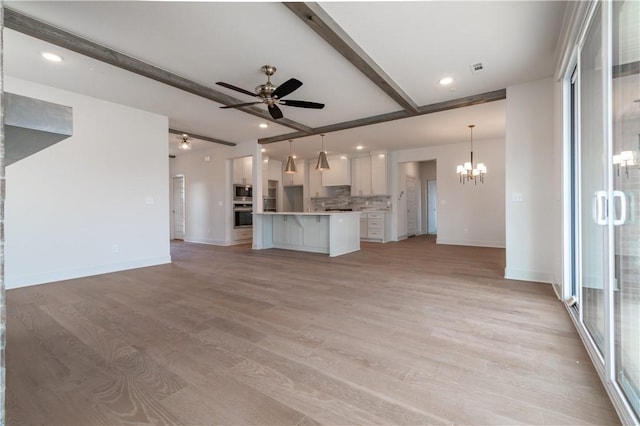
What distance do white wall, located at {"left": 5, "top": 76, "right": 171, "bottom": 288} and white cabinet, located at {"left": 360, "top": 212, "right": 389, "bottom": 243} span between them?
17.1 feet

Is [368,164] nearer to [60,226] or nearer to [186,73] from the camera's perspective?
[186,73]

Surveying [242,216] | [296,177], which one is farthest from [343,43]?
[296,177]

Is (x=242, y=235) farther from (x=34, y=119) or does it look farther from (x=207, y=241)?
(x=34, y=119)

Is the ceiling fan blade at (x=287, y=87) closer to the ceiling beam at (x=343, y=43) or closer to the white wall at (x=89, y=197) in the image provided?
the ceiling beam at (x=343, y=43)

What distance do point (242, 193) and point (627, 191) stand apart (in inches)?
296

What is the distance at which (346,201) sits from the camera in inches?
355

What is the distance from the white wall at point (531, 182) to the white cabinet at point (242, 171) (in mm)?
6339

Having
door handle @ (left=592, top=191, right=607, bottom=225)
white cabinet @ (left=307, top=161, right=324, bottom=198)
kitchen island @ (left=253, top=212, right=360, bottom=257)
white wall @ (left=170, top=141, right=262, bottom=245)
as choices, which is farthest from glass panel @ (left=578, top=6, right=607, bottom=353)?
white cabinet @ (left=307, top=161, right=324, bottom=198)

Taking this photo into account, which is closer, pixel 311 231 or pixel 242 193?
pixel 311 231

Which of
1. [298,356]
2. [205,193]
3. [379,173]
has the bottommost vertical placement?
[298,356]

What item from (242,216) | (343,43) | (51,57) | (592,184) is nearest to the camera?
(592,184)

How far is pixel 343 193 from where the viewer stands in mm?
9156

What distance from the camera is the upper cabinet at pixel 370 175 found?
26.2 ft

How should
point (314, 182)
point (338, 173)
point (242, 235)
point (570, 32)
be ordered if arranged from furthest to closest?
point (314, 182) < point (338, 173) < point (242, 235) < point (570, 32)
